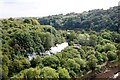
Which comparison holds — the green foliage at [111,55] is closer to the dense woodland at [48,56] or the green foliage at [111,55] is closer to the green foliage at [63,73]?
the dense woodland at [48,56]

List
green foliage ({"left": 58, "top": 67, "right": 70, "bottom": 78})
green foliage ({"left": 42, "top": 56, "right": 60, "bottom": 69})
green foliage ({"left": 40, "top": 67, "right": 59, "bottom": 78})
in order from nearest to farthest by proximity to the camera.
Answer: green foliage ({"left": 40, "top": 67, "right": 59, "bottom": 78}) → green foliage ({"left": 58, "top": 67, "right": 70, "bottom": 78}) → green foliage ({"left": 42, "top": 56, "right": 60, "bottom": 69})

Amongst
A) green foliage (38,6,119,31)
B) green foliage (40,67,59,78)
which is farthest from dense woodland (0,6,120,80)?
green foliage (38,6,119,31)

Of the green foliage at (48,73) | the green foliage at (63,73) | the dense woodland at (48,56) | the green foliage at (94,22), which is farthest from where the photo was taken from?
the green foliage at (94,22)

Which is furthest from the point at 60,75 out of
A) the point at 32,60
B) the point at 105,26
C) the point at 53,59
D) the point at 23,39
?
the point at 105,26

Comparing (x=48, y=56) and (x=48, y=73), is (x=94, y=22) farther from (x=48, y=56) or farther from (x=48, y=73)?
(x=48, y=73)

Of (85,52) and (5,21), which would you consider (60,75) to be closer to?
(85,52)

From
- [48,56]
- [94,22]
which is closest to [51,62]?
[48,56]

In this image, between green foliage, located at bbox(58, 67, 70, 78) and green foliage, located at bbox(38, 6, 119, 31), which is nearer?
green foliage, located at bbox(58, 67, 70, 78)

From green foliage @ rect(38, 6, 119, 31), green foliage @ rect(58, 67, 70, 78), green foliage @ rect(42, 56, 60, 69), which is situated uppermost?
green foliage @ rect(38, 6, 119, 31)

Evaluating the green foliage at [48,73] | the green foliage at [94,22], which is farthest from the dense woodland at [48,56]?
the green foliage at [94,22]

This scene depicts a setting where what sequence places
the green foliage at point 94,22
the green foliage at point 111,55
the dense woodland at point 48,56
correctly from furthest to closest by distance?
1. the green foliage at point 94,22
2. the green foliage at point 111,55
3. the dense woodland at point 48,56

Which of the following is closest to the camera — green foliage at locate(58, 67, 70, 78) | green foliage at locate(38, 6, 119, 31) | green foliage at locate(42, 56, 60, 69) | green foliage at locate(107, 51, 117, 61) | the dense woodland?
green foliage at locate(58, 67, 70, 78)

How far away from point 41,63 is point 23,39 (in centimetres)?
684

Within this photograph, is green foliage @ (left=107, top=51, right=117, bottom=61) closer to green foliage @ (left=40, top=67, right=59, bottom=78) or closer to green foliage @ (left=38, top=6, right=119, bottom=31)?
green foliage @ (left=40, top=67, right=59, bottom=78)
